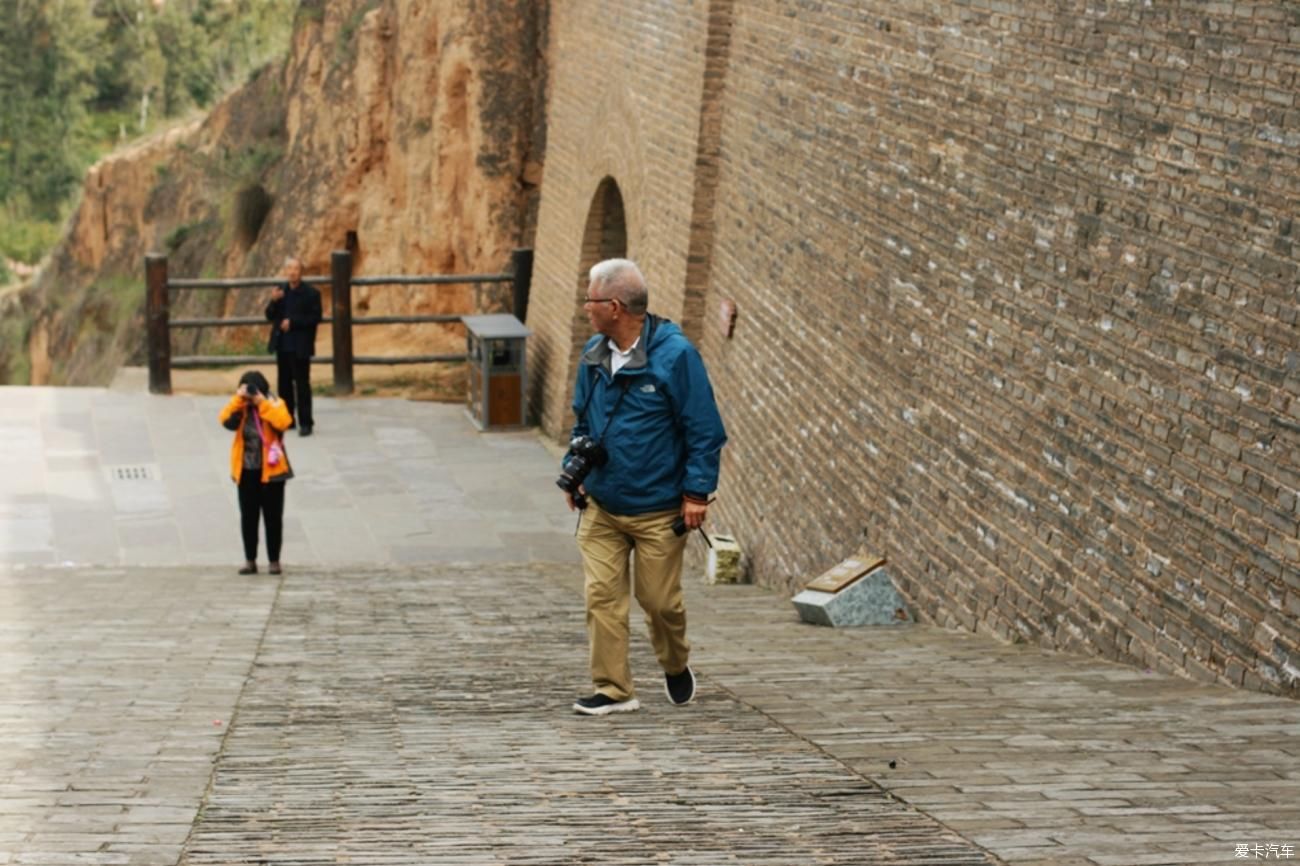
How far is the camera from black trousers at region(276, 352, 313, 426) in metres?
16.4

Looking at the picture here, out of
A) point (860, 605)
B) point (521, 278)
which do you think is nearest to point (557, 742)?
point (860, 605)

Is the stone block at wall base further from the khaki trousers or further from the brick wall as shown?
the khaki trousers

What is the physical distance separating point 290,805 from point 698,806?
3.76 ft

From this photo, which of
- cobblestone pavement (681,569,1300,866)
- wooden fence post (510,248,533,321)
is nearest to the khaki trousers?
cobblestone pavement (681,569,1300,866)

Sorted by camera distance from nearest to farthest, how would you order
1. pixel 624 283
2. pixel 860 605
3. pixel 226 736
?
pixel 226 736
pixel 624 283
pixel 860 605

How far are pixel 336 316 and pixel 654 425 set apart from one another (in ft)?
42.0

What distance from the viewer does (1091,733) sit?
18.6ft

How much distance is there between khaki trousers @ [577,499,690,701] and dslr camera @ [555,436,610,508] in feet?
0.44

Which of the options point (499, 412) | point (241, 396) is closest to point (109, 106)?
point (499, 412)

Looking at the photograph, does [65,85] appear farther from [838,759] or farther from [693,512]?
[838,759]

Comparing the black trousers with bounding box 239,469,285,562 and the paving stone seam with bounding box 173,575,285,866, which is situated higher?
the paving stone seam with bounding box 173,575,285,866

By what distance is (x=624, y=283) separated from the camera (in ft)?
20.9

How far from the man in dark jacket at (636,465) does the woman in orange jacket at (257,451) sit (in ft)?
15.4

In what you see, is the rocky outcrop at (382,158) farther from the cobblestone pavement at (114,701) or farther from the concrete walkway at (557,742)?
the concrete walkway at (557,742)
